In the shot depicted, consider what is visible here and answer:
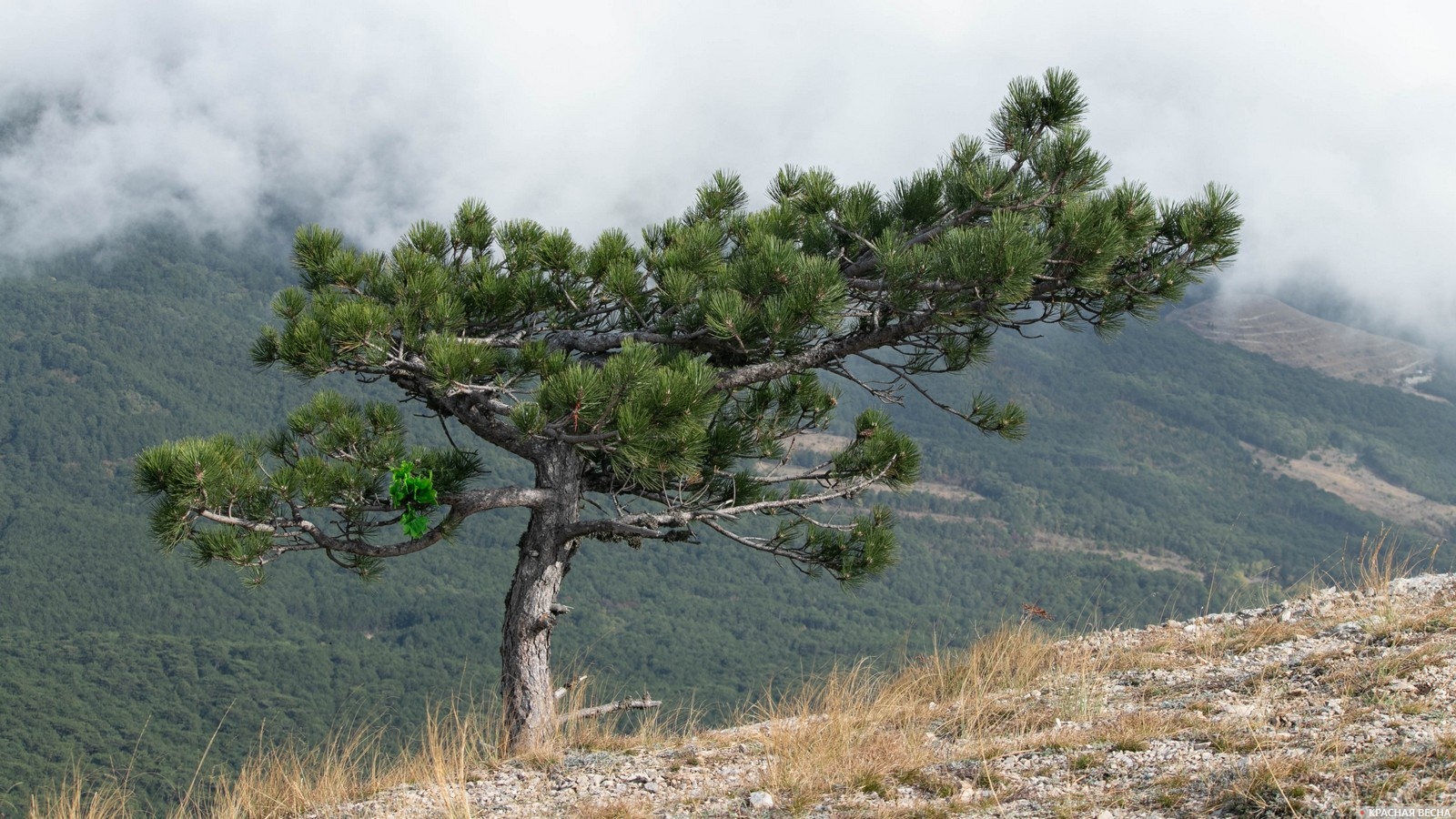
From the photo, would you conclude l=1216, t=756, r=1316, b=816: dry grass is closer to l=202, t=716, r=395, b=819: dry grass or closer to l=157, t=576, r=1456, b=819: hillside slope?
l=157, t=576, r=1456, b=819: hillside slope

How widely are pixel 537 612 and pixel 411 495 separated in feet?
4.10

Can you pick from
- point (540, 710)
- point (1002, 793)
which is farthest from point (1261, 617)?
point (540, 710)

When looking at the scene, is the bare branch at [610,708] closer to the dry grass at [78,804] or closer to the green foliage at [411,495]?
the green foliage at [411,495]

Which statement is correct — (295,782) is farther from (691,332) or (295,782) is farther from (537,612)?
(691,332)

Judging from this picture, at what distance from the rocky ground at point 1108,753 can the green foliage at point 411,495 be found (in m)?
1.61

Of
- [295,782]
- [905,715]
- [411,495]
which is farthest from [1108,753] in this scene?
[295,782]

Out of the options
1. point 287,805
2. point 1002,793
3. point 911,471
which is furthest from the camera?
point 911,471

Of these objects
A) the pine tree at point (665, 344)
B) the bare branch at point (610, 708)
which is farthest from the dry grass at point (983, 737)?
the pine tree at point (665, 344)

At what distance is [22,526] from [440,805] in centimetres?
17837

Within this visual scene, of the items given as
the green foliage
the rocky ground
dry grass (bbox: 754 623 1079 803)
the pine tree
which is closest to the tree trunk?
the pine tree

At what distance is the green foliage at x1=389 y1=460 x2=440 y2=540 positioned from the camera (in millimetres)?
7195

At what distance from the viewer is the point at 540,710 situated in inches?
305

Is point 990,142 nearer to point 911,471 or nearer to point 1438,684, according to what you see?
point 911,471

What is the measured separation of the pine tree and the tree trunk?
0.02 meters
